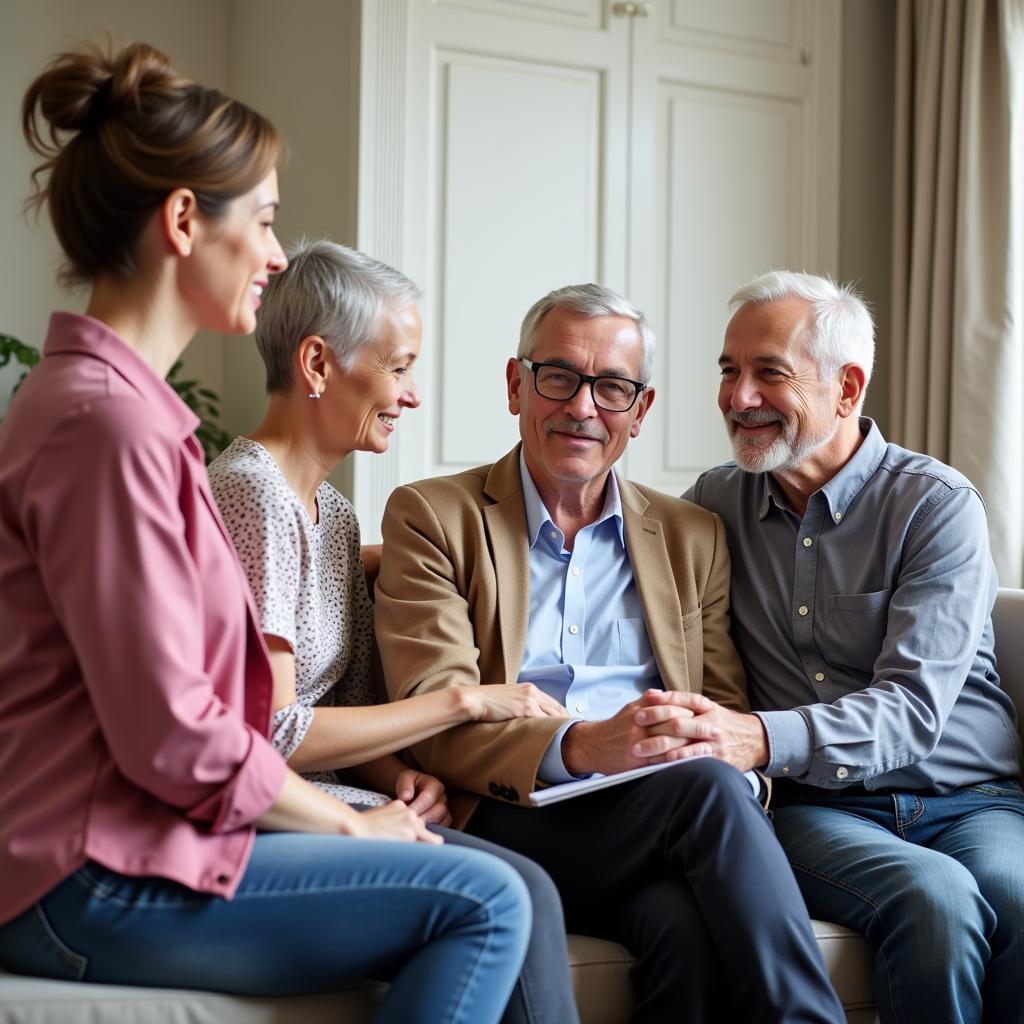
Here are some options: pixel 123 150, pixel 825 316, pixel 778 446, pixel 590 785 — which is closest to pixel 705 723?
pixel 590 785

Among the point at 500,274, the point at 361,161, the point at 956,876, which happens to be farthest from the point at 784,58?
the point at 956,876

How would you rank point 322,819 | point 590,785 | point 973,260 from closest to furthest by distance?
point 322,819 < point 590,785 < point 973,260

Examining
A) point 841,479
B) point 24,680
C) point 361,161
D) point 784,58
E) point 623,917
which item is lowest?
point 623,917

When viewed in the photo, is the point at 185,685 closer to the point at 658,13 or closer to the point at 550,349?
the point at 550,349

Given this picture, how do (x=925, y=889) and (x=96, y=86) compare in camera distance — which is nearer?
(x=96, y=86)

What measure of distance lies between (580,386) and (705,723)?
596 mm

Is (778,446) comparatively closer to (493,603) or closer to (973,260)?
(493,603)

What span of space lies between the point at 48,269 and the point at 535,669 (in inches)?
106

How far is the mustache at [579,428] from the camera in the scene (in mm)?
2060

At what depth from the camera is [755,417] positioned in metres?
2.13

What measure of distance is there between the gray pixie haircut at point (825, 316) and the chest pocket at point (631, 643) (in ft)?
1.74

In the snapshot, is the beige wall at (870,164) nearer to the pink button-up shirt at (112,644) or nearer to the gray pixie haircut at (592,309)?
the gray pixie haircut at (592,309)

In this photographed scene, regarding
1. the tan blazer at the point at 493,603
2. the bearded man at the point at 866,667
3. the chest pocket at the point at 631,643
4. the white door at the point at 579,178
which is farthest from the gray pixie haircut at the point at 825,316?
the white door at the point at 579,178

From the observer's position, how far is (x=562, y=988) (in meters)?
1.46
